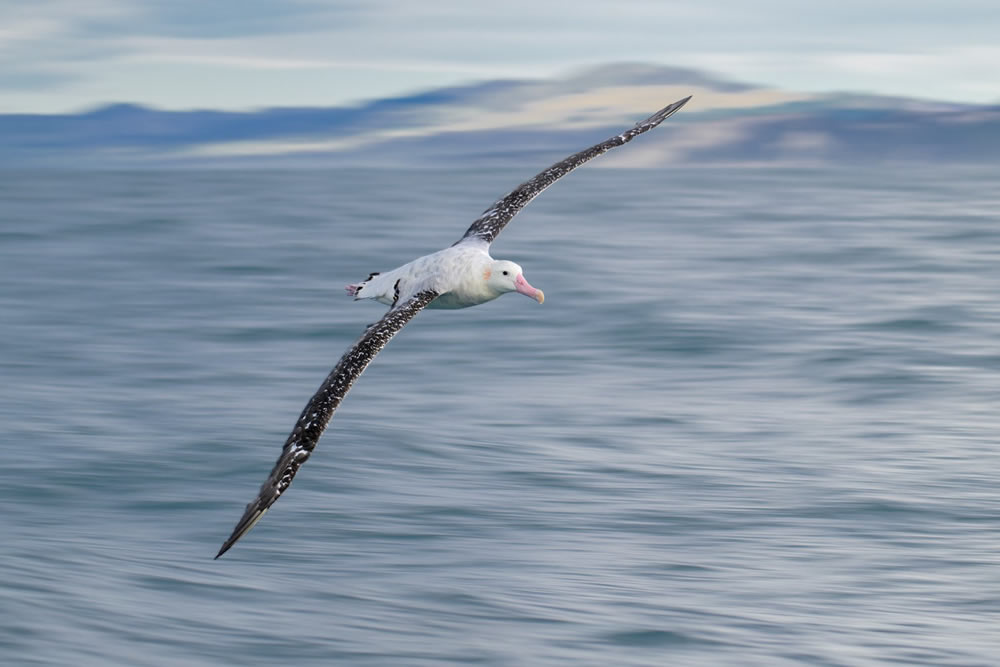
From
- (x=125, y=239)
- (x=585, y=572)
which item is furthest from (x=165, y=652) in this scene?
(x=125, y=239)

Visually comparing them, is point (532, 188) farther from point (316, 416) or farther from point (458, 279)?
point (316, 416)

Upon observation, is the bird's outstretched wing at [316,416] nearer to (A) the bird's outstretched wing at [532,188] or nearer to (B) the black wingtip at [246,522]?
(B) the black wingtip at [246,522]

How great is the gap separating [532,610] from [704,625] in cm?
144

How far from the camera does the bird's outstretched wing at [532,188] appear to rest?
14586 mm

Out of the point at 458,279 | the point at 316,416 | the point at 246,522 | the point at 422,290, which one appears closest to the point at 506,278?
the point at 458,279

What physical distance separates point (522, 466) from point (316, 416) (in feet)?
19.6

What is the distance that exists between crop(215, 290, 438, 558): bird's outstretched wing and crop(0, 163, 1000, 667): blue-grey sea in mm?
1661

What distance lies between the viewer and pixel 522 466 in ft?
51.2

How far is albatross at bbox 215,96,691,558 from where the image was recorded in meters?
9.67

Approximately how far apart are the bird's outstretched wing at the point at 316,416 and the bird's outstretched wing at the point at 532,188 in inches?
101

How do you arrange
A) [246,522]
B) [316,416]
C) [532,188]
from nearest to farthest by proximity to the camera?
[246,522] → [316,416] → [532,188]

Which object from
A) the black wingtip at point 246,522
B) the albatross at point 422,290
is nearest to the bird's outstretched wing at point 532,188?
the albatross at point 422,290

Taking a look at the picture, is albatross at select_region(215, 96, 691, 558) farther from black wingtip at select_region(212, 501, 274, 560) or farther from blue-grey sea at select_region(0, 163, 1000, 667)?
blue-grey sea at select_region(0, 163, 1000, 667)

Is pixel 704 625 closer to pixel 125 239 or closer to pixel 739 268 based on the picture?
pixel 739 268
